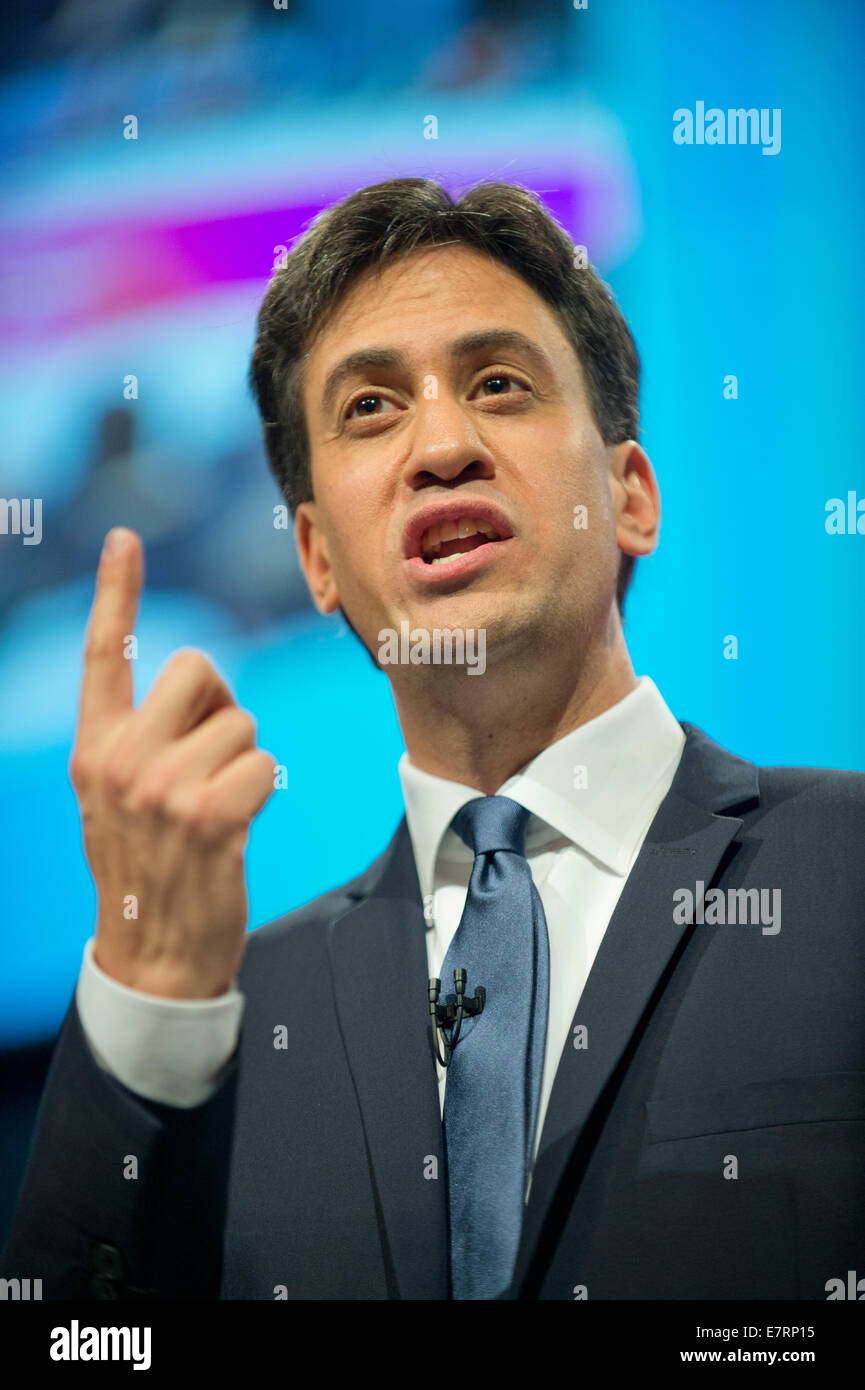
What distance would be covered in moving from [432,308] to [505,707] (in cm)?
78

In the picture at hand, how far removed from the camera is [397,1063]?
2.41 meters

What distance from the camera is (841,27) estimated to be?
295cm

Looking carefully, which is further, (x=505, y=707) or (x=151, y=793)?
(x=505, y=707)

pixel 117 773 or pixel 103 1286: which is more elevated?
pixel 117 773

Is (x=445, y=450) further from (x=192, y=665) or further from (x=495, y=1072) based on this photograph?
(x=495, y=1072)

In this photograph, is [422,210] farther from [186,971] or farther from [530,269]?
[186,971]

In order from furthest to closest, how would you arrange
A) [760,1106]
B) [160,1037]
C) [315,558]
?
[315,558] < [760,1106] < [160,1037]

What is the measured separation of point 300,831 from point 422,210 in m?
1.28

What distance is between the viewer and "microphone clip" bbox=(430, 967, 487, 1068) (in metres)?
2.39

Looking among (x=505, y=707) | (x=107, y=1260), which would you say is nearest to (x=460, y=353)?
Result: (x=505, y=707)

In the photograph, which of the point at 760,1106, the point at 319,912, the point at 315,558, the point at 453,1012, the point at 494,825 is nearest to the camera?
the point at 760,1106

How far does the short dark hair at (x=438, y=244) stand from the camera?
2754mm

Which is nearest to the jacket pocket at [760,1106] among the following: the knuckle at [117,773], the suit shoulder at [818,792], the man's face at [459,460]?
the suit shoulder at [818,792]
